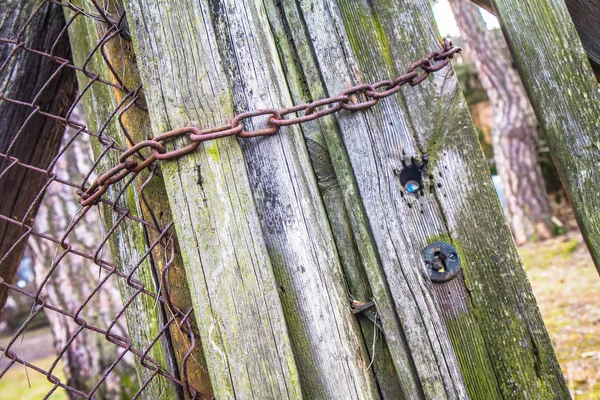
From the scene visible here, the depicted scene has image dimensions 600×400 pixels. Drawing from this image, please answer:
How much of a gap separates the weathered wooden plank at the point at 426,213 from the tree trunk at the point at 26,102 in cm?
106

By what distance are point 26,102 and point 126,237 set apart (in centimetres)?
80

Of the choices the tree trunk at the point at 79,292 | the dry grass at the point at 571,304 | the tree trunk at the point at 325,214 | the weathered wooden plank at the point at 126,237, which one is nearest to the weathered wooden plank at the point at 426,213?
the tree trunk at the point at 325,214

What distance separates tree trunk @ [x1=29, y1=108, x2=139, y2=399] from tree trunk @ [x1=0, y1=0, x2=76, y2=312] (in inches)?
71.0

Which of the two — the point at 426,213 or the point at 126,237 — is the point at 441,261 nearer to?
the point at 426,213

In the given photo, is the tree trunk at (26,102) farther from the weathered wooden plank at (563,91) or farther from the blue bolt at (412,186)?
the weathered wooden plank at (563,91)

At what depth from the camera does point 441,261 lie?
46.4 inches

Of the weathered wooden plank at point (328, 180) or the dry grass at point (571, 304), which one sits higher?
A: the weathered wooden plank at point (328, 180)

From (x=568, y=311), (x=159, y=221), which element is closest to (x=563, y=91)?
(x=159, y=221)

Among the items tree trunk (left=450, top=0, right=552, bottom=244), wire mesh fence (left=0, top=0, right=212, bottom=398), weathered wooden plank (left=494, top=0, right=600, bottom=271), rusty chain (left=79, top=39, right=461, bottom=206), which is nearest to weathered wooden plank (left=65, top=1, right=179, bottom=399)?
wire mesh fence (left=0, top=0, right=212, bottom=398)

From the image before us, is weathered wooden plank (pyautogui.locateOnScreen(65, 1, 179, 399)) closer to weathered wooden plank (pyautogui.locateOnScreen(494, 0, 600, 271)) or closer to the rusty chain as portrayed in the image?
the rusty chain

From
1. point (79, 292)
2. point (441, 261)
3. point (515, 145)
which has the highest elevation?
point (515, 145)

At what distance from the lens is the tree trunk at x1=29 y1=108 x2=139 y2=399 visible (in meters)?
3.83

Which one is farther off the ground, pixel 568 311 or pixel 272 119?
pixel 272 119

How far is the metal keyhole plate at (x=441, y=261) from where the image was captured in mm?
1162
